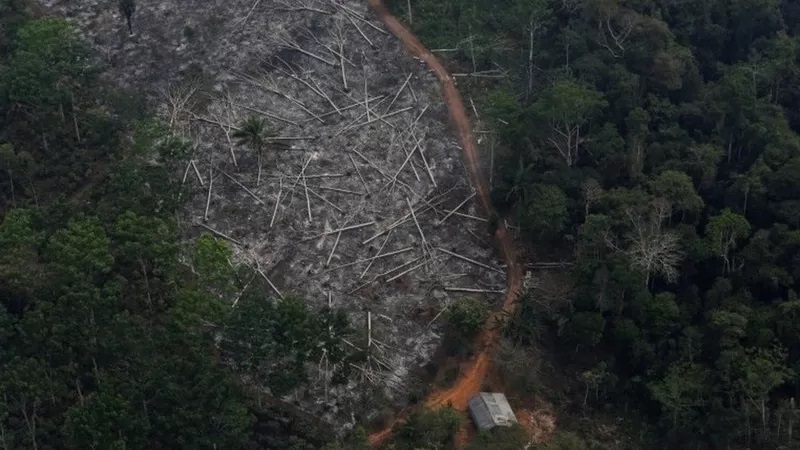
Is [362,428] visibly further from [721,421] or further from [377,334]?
[721,421]

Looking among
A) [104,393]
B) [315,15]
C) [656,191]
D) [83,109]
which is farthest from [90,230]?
[656,191]

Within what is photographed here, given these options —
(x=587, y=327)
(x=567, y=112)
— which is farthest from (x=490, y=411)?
(x=567, y=112)

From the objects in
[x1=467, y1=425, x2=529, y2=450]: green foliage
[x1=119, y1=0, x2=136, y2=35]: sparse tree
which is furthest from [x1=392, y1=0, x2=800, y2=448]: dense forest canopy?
[x1=119, y1=0, x2=136, y2=35]: sparse tree

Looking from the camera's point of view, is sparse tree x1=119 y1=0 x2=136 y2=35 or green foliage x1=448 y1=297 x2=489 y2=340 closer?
green foliage x1=448 y1=297 x2=489 y2=340

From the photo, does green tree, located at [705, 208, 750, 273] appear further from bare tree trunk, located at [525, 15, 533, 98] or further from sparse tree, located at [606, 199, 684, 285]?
bare tree trunk, located at [525, 15, 533, 98]

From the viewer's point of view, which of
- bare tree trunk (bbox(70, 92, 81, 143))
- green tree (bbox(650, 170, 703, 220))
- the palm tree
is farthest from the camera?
bare tree trunk (bbox(70, 92, 81, 143))

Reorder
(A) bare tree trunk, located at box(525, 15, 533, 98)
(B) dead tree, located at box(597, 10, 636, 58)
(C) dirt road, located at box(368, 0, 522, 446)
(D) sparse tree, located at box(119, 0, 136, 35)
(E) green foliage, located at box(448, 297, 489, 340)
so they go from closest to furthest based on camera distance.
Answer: (C) dirt road, located at box(368, 0, 522, 446), (E) green foliage, located at box(448, 297, 489, 340), (B) dead tree, located at box(597, 10, 636, 58), (A) bare tree trunk, located at box(525, 15, 533, 98), (D) sparse tree, located at box(119, 0, 136, 35)

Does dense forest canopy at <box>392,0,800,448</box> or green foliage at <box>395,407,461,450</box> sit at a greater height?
dense forest canopy at <box>392,0,800,448</box>
